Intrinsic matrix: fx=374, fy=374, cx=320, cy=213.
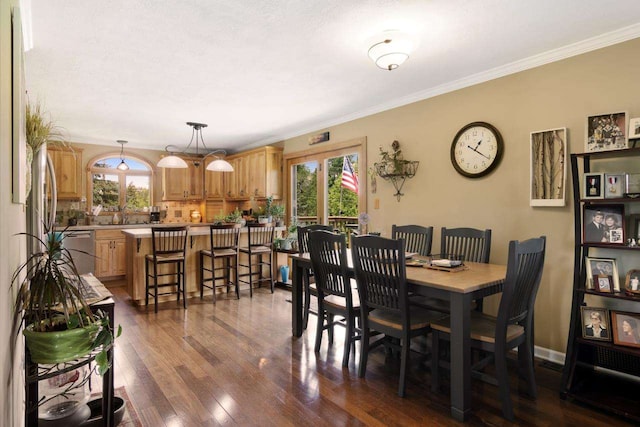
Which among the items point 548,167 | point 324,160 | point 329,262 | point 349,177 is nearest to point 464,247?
point 548,167

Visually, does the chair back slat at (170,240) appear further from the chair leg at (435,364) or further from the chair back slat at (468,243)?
the chair leg at (435,364)

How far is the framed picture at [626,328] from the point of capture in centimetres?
233

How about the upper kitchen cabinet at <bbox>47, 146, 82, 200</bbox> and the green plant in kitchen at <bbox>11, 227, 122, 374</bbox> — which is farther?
the upper kitchen cabinet at <bbox>47, 146, 82, 200</bbox>

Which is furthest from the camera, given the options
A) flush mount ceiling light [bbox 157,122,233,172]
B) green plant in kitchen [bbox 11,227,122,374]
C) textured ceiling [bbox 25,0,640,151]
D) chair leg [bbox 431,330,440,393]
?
flush mount ceiling light [bbox 157,122,233,172]

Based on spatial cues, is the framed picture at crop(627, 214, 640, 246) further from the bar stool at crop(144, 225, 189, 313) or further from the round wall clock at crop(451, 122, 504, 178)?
the bar stool at crop(144, 225, 189, 313)

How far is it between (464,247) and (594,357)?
1226 mm

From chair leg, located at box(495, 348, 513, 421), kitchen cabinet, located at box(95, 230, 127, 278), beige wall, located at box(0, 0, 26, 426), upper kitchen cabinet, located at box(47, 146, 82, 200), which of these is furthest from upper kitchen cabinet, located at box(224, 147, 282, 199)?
beige wall, located at box(0, 0, 26, 426)

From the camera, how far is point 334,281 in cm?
305

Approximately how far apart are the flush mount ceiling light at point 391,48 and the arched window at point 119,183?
19.9 ft

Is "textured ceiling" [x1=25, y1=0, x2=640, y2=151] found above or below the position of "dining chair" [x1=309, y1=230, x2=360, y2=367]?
above

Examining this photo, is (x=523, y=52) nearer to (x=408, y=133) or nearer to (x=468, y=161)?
(x=468, y=161)

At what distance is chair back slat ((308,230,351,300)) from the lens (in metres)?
2.88

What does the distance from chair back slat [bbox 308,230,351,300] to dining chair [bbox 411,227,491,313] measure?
63cm

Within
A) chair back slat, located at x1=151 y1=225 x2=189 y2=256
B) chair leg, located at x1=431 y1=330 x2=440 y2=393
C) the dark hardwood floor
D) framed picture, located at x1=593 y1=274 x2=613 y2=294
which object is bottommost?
the dark hardwood floor
